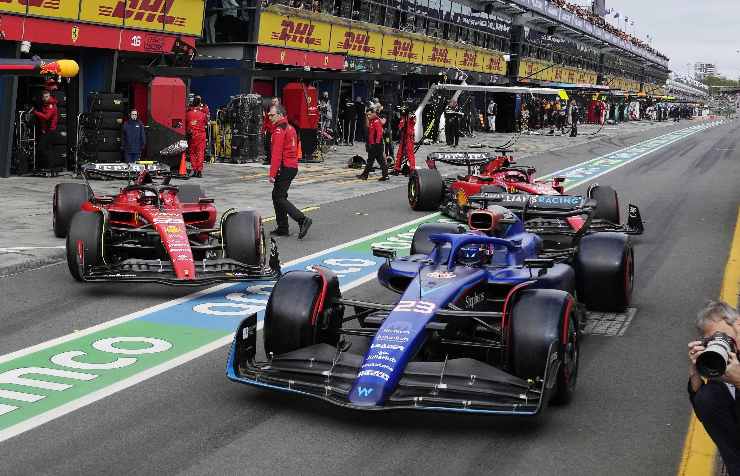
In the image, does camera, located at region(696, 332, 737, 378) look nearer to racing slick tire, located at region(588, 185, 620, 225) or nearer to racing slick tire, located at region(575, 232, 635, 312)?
racing slick tire, located at region(575, 232, 635, 312)

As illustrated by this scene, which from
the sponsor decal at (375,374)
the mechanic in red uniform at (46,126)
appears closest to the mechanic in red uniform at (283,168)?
the sponsor decal at (375,374)

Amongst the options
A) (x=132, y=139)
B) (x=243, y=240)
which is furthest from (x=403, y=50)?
(x=243, y=240)

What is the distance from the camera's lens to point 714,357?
399cm

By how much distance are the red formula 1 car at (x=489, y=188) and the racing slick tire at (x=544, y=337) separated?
5.44 meters

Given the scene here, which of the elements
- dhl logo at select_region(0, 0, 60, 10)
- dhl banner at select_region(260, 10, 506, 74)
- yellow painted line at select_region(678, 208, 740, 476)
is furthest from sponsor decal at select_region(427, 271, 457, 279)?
dhl banner at select_region(260, 10, 506, 74)

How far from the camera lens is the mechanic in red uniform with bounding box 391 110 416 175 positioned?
2380 centimetres

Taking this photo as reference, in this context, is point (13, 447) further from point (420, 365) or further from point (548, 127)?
point (548, 127)

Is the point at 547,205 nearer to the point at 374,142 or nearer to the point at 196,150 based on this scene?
the point at 374,142

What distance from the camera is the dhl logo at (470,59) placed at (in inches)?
2016

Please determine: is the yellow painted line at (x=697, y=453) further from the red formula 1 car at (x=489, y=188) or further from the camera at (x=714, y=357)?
the red formula 1 car at (x=489, y=188)

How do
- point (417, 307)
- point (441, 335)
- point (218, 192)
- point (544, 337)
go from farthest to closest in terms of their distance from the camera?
point (218, 192) → point (441, 335) → point (417, 307) → point (544, 337)

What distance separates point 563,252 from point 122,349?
434 centimetres

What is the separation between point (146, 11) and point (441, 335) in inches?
767

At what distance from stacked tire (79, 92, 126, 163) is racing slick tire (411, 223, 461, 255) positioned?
14.7 metres
